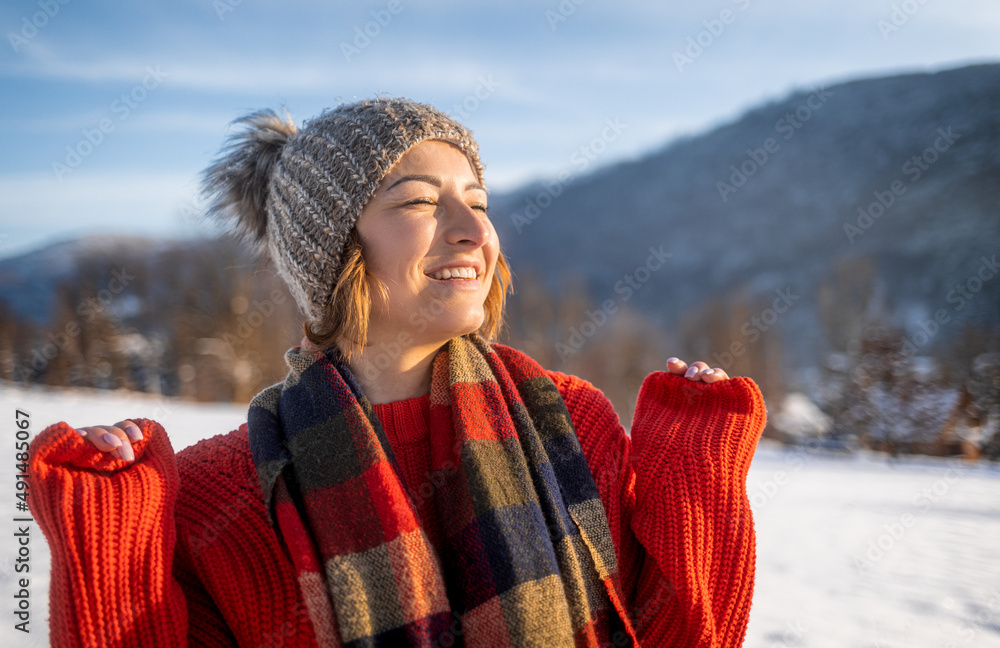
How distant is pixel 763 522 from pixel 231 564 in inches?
230

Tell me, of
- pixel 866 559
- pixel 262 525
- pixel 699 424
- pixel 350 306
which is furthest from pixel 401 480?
pixel 866 559

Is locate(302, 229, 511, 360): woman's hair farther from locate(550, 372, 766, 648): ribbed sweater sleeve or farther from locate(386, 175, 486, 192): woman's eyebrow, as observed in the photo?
locate(550, 372, 766, 648): ribbed sweater sleeve

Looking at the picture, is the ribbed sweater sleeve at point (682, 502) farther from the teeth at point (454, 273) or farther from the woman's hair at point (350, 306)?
the woman's hair at point (350, 306)

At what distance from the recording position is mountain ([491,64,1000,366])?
146ft

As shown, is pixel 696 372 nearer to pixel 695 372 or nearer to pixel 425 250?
pixel 695 372

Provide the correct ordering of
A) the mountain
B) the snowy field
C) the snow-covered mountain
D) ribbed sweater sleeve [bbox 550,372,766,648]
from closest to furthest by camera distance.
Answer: ribbed sweater sleeve [bbox 550,372,766,648], the snowy field, the snow-covered mountain, the mountain

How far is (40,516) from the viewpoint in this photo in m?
1.28

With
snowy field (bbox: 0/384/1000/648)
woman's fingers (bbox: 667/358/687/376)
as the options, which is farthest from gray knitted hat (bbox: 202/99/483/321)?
snowy field (bbox: 0/384/1000/648)

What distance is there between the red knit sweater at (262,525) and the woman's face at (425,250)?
1.00ft

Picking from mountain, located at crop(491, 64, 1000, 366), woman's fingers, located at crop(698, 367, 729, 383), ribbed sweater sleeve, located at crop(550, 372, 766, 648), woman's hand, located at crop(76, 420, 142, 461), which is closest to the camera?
woman's hand, located at crop(76, 420, 142, 461)

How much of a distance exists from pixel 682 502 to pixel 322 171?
4.80 feet

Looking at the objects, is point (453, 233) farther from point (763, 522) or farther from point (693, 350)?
point (693, 350)

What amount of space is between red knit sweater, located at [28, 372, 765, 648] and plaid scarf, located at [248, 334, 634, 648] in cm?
10

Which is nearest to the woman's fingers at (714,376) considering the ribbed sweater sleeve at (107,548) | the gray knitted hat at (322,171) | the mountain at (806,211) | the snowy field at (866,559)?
the gray knitted hat at (322,171)
